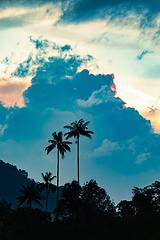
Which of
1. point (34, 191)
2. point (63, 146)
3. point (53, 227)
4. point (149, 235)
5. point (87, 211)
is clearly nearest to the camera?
point (149, 235)

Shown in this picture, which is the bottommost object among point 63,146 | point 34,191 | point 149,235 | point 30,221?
point 149,235

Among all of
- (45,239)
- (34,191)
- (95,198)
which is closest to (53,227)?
(45,239)

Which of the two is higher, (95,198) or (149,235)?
(95,198)

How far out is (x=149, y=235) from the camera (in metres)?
18.5

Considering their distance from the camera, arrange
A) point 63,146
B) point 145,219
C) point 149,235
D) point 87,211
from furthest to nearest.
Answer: point 63,146, point 87,211, point 145,219, point 149,235

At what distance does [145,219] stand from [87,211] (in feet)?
16.9

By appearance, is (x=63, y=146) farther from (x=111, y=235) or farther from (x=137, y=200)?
(x=111, y=235)

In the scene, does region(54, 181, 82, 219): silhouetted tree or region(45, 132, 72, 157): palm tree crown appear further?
region(54, 181, 82, 219): silhouetted tree

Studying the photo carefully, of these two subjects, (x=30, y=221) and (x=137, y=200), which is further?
(x=137, y=200)

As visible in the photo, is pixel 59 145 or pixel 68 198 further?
pixel 68 198

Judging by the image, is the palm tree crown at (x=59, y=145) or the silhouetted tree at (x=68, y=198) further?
the silhouetted tree at (x=68, y=198)

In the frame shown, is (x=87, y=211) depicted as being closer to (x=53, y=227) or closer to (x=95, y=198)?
(x=53, y=227)

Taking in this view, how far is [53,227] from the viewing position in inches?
862

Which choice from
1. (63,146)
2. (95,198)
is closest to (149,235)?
(63,146)
